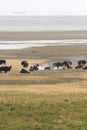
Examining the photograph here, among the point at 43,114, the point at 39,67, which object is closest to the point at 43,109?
the point at 43,114

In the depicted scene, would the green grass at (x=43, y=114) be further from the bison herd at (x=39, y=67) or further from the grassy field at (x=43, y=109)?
the bison herd at (x=39, y=67)

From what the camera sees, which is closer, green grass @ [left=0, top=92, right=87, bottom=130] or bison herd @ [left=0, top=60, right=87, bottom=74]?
green grass @ [left=0, top=92, right=87, bottom=130]

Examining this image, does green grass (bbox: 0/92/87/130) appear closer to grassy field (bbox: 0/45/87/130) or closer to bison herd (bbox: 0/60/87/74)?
grassy field (bbox: 0/45/87/130)

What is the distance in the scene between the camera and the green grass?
41.5 ft

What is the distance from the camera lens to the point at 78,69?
37.4m

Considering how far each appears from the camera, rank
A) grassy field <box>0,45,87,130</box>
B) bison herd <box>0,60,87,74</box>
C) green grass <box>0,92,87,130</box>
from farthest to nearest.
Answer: bison herd <box>0,60,87,74</box> < grassy field <box>0,45,87,130</box> < green grass <box>0,92,87,130</box>

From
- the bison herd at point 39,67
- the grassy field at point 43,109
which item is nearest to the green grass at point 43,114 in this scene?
the grassy field at point 43,109

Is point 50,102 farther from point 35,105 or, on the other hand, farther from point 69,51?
point 69,51

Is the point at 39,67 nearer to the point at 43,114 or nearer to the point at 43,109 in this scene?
the point at 43,109

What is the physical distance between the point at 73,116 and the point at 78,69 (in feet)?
76.8

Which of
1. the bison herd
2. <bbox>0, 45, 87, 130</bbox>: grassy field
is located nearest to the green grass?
<bbox>0, 45, 87, 130</bbox>: grassy field

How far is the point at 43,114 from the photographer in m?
14.4

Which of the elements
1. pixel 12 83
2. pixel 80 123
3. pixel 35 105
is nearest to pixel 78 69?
pixel 12 83

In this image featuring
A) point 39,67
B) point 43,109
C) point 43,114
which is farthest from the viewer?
point 39,67
